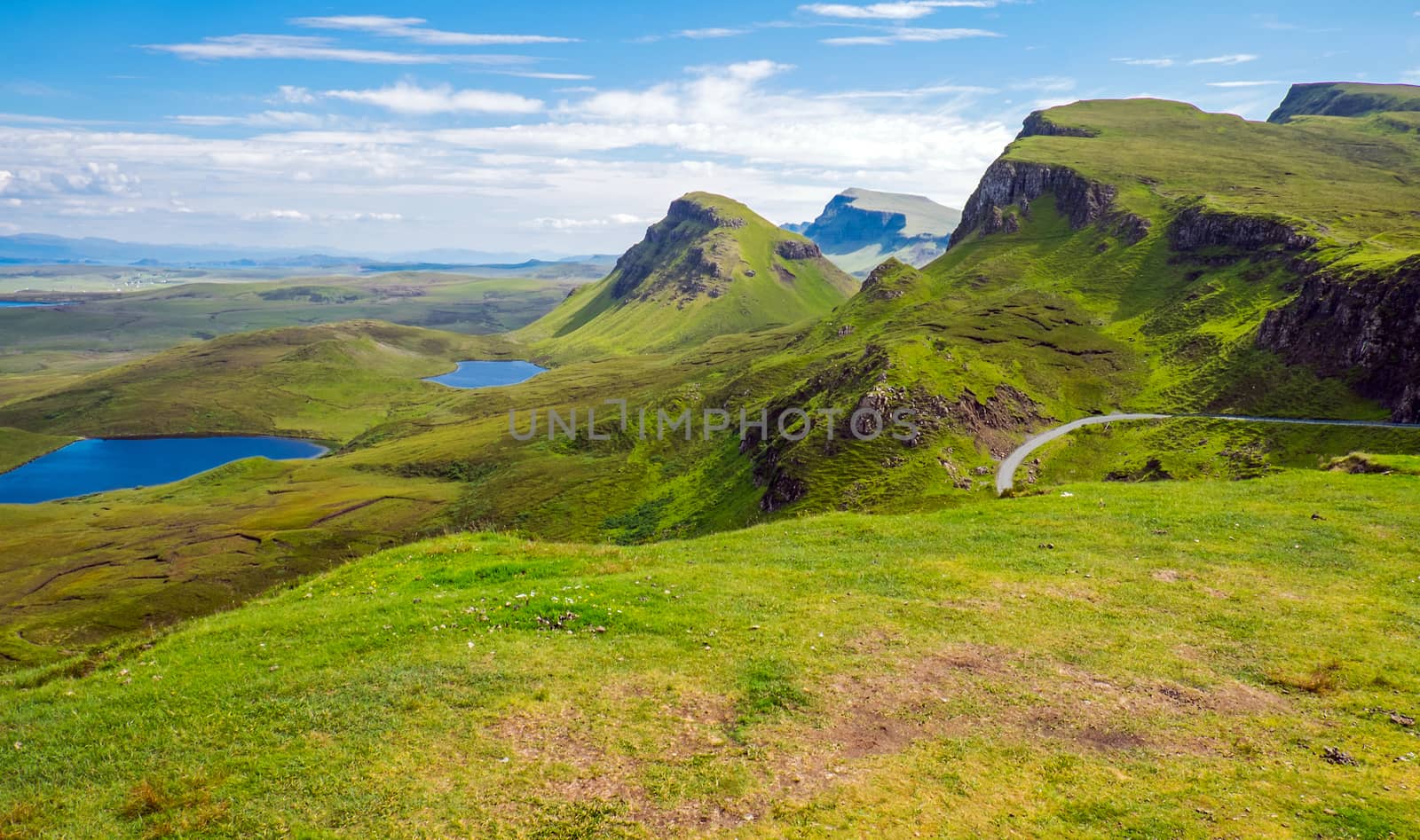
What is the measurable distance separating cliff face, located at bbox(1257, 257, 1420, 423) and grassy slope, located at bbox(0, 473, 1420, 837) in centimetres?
11241

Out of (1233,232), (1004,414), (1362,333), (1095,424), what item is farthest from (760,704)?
(1233,232)

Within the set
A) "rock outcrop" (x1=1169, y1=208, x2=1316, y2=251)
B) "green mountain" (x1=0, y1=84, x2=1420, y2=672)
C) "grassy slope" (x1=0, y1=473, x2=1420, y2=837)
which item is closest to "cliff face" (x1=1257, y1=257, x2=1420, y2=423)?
"green mountain" (x1=0, y1=84, x2=1420, y2=672)

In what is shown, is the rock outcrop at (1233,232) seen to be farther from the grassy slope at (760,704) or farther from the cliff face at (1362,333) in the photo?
the grassy slope at (760,704)

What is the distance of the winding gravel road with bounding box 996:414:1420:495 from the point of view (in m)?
100

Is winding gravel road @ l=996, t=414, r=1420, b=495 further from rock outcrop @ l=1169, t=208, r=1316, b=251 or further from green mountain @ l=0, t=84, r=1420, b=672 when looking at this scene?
rock outcrop @ l=1169, t=208, r=1316, b=251

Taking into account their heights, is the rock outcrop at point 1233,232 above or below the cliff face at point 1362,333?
above

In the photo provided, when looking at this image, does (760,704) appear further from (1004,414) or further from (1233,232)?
(1233,232)

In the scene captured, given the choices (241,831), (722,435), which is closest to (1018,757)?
(241,831)

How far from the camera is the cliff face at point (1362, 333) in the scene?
107 metres

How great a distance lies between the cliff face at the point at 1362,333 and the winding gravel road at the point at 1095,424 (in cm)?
537

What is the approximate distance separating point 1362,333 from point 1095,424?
46708 millimetres

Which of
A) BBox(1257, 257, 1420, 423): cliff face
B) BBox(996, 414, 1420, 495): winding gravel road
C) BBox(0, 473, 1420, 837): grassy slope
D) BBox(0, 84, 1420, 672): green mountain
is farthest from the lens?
BBox(1257, 257, 1420, 423): cliff face

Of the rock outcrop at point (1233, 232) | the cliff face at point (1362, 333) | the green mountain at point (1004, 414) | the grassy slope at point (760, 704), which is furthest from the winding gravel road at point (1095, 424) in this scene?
the rock outcrop at point (1233, 232)

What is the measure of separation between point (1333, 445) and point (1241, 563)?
95.1 metres
